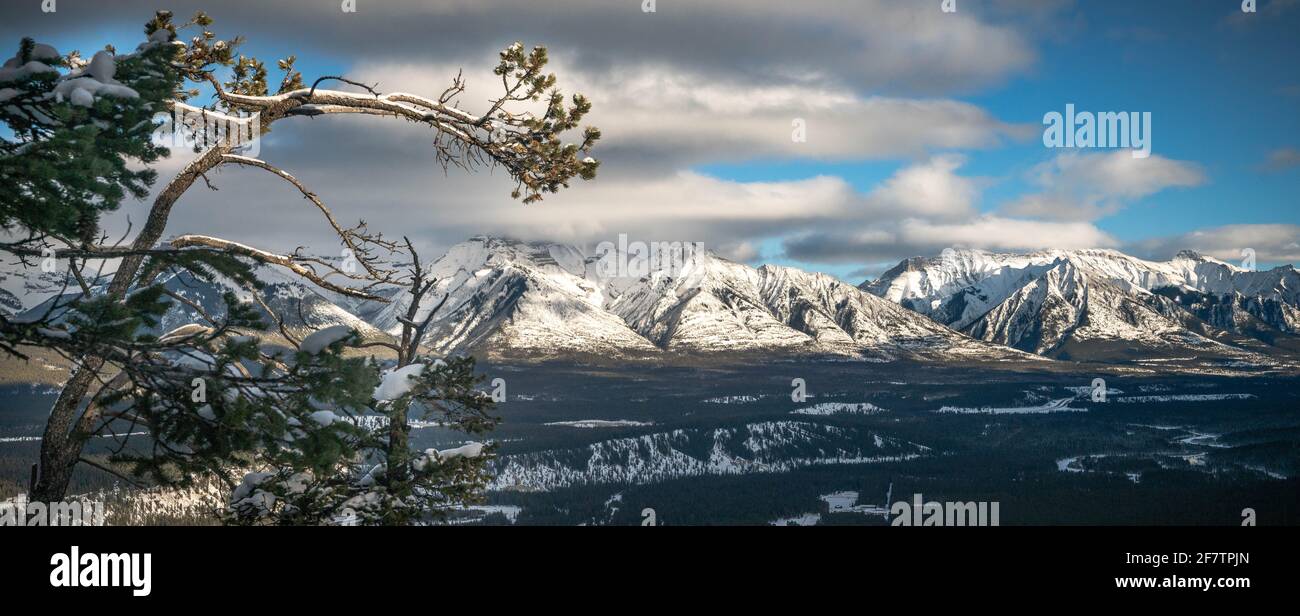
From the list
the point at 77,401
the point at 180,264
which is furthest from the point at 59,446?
the point at 180,264

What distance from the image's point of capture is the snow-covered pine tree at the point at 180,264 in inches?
385

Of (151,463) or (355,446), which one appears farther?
(355,446)

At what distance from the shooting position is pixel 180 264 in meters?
10.1

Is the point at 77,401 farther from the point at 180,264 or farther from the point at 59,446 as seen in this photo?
the point at 180,264

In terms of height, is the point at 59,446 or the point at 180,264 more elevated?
the point at 180,264

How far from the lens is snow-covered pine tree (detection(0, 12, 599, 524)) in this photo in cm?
979

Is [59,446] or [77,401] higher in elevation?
[77,401]
